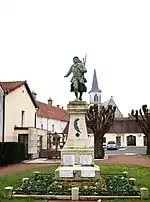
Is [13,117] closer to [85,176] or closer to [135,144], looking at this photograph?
[85,176]

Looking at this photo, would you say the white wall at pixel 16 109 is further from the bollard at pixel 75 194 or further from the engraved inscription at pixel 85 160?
the bollard at pixel 75 194

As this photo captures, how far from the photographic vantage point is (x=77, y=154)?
48.8 feet

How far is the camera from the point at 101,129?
34.9m

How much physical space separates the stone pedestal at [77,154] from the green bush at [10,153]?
14.9m

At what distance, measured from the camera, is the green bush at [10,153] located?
1150 inches

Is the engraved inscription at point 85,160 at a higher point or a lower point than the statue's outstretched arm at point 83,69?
lower

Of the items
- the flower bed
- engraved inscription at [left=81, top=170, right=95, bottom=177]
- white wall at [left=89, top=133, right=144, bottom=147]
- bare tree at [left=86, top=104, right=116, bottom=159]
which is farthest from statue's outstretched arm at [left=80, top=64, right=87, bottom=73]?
white wall at [left=89, top=133, right=144, bottom=147]

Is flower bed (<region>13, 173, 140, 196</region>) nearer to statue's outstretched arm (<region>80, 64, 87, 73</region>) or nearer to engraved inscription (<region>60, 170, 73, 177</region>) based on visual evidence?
engraved inscription (<region>60, 170, 73, 177</region>)

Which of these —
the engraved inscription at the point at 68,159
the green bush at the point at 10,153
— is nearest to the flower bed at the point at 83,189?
the engraved inscription at the point at 68,159

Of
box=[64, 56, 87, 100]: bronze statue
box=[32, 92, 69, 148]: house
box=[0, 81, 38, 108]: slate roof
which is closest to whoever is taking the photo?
box=[64, 56, 87, 100]: bronze statue

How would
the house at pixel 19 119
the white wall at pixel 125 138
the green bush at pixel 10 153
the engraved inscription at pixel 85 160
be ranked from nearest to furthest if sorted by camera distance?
the engraved inscription at pixel 85 160
the green bush at pixel 10 153
the house at pixel 19 119
the white wall at pixel 125 138

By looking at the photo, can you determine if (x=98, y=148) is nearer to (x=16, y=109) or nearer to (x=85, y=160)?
(x=16, y=109)

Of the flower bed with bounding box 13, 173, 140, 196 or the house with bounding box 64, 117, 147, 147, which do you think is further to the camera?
the house with bounding box 64, 117, 147, 147

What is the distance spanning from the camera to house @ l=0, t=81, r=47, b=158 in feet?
118
